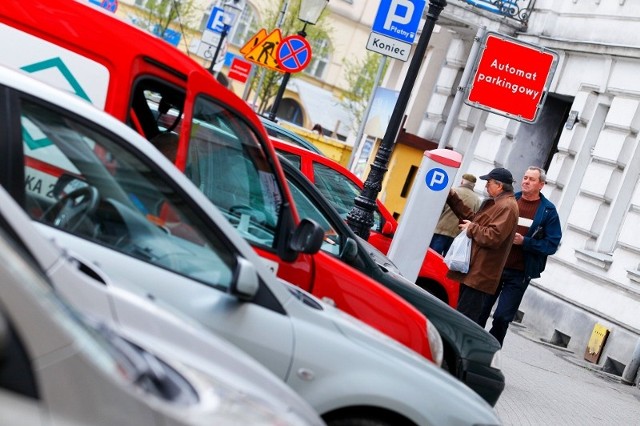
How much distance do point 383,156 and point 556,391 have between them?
2.83 m

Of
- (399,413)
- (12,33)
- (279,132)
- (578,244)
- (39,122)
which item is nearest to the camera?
(39,122)

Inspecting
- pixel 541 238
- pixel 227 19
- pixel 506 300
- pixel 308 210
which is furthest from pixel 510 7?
pixel 308 210

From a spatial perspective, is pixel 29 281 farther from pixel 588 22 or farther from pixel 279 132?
pixel 588 22

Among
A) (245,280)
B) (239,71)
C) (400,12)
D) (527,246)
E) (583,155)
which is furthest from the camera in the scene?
(239,71)

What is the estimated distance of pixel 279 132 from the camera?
1766 centimetres

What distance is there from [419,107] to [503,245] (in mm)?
18799

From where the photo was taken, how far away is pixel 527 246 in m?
13.1

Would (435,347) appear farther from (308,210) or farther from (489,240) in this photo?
(489,240)

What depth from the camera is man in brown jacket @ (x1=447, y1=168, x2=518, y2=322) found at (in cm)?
1245

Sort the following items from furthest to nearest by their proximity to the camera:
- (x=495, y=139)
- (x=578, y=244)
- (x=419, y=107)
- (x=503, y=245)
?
1. (x=419, y=107)
2. (x=495, y=139)
3. (x=578, y=244)
4. (x=503, y=245)

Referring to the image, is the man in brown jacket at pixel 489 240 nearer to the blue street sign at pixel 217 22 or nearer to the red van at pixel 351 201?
the red van at pixel 351 201

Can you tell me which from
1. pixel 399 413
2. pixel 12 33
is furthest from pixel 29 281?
pixel 12 33

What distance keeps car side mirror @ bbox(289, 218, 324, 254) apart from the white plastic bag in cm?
594

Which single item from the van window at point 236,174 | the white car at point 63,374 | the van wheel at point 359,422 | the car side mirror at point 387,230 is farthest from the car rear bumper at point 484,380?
the white car at point 63,374
